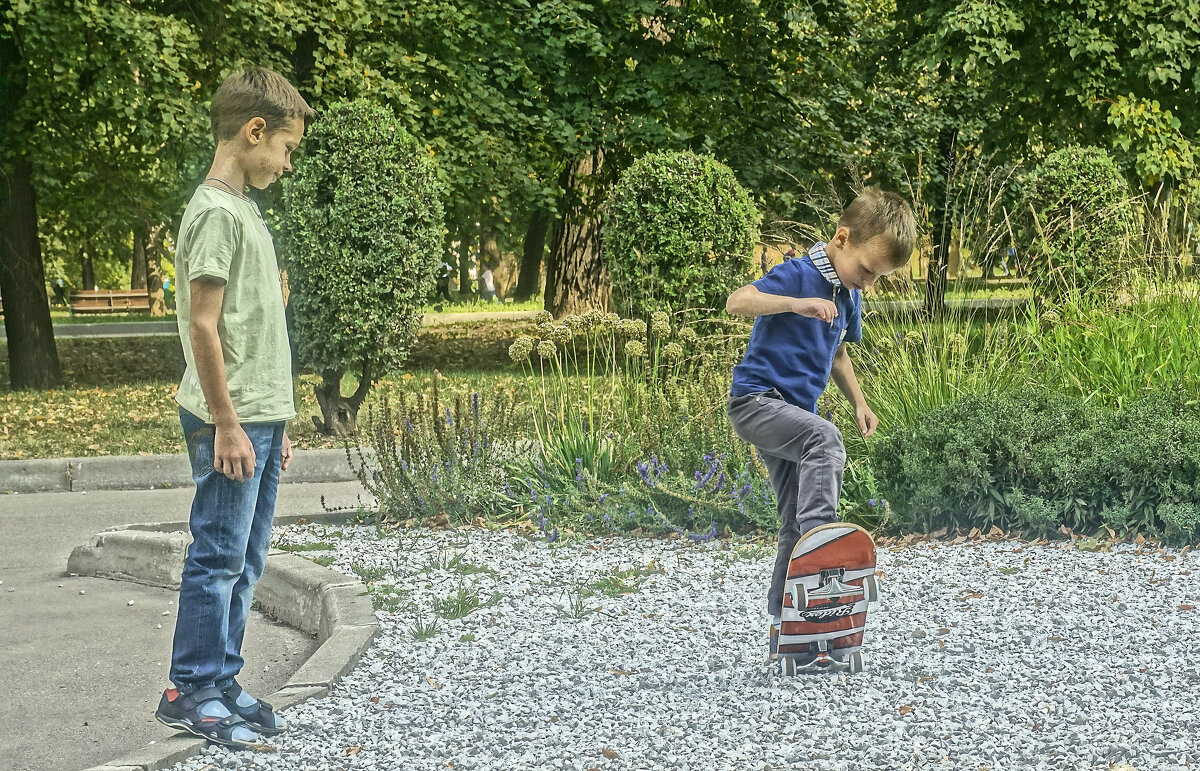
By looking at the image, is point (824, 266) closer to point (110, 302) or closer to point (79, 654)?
point (79, 654)

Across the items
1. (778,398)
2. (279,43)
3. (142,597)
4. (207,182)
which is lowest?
(142,597)

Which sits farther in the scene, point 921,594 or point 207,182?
point 921,594

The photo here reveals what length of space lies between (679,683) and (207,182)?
2057mm

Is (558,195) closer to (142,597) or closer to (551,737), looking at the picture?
(142,597)

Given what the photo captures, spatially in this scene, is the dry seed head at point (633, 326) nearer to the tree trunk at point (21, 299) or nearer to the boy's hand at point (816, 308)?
the boy's hand at point (816, 308)

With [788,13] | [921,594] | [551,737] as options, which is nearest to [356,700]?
[551,737]

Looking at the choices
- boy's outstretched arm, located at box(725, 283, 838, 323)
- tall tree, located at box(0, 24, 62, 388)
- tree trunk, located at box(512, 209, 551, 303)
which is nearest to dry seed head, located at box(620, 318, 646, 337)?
boy's outstretched arm, located at box(725, 283, 838, 323)

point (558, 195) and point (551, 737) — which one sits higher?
point (558, 195)

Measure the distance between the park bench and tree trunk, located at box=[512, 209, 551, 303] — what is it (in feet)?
53.5

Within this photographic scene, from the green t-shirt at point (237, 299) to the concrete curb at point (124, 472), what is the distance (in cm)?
559

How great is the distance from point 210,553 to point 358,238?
6.72m

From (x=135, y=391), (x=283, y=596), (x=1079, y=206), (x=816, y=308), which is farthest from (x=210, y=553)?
(x=135, y=391)

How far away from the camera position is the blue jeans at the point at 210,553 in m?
3.38

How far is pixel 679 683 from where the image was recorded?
3938 millimetres
